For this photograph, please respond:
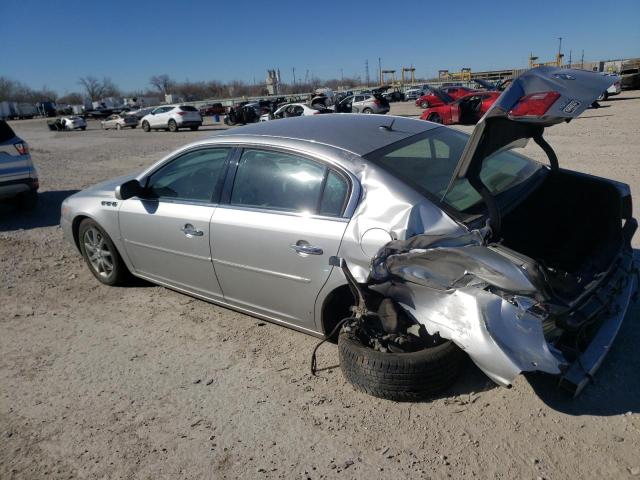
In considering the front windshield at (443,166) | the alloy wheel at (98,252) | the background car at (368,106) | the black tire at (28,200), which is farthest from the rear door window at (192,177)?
the background car at (368,106)

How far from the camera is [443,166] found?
10.7 feet

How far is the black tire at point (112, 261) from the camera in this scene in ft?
14.8

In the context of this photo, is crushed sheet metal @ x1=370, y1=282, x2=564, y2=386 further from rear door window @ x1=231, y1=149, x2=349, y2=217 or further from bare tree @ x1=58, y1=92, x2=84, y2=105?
bare tree @ x1=58, y1=92, x2=84, y2=105

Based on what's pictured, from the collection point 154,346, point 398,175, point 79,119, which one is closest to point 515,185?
point 398,175

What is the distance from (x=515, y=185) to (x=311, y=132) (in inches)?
57.1

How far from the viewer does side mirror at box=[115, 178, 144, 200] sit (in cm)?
395

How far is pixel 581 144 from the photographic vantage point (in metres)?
11.5

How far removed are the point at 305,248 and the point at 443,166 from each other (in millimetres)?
1122

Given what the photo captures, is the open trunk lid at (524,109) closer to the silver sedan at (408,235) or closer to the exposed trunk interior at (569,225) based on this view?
the silver sedan at (408,235)

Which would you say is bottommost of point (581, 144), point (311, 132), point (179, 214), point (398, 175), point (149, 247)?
point (581, 144)

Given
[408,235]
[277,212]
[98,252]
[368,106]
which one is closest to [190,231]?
[277,212]

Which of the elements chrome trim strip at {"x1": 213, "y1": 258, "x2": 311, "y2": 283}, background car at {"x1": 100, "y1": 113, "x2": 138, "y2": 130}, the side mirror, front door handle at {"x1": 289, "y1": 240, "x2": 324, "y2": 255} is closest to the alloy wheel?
the side mirror

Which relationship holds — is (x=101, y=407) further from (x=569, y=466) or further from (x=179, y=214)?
(x=569, y=466)

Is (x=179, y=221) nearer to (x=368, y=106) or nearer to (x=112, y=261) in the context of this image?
(x=112, y=261)
